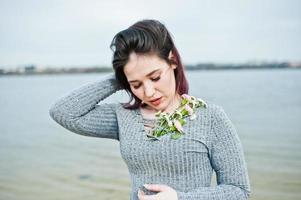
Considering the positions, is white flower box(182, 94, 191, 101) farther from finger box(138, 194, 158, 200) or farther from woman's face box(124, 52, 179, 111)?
finger box(138, 194, 158, 200)

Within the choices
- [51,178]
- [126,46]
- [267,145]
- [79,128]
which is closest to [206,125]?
[126,46]

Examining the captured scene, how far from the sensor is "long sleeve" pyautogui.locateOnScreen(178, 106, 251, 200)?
6.39 feet

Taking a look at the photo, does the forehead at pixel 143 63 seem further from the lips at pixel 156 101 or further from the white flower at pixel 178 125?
the white flower at pixel 178 125

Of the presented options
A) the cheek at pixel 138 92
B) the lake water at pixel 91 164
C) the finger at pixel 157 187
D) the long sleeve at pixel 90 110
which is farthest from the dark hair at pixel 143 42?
the lake water at pixel 91 164

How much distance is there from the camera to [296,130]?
10.6 m

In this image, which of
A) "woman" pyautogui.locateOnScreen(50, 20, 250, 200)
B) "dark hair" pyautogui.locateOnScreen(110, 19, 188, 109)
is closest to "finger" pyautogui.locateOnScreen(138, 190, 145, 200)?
"woman" pyautogui.locateOnScreen(50, 20, 250, 200)

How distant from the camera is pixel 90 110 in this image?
2.36 metres

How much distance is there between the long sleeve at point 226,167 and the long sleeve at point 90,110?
543 millimetres

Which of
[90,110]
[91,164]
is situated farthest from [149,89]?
[91,164]

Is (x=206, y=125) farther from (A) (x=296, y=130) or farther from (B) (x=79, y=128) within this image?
(A) (x=296, y=130)

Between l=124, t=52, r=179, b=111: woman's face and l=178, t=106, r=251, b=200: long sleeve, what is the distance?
0.23 meters

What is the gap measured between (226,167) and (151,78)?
0.46 meters

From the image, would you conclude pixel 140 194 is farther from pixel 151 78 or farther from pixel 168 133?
pixel 151 78

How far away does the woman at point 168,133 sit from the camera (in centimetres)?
197
